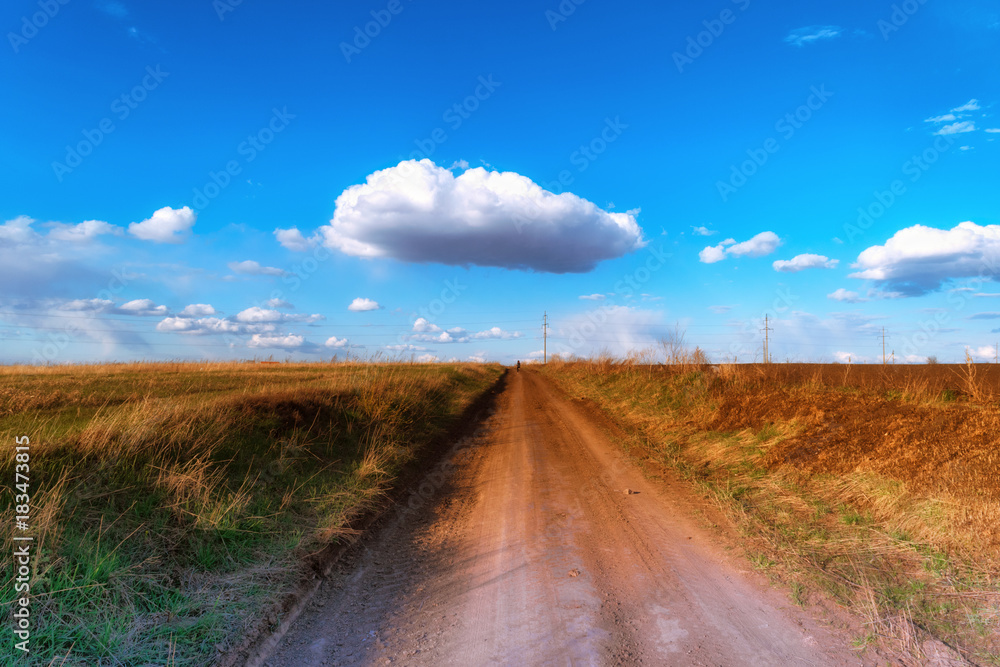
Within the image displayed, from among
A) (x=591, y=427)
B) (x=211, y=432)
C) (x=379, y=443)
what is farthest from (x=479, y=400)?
(x=211, y=432)

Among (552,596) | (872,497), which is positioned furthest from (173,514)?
(872,497)

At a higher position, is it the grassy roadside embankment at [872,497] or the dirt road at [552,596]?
the grassy roadside embankment at [872,497]

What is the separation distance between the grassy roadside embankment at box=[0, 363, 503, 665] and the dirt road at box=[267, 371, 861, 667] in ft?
2.39

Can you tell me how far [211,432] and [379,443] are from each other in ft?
11.3

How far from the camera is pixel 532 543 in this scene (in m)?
5.48

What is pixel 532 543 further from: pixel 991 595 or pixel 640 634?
pixel 991 595

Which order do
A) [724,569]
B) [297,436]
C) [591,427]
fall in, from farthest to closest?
[591,427]
[297,436]
[724,569]

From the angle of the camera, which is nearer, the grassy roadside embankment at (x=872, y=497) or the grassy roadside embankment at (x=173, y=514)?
the grassy roadside embankment at (x=173, y=514)

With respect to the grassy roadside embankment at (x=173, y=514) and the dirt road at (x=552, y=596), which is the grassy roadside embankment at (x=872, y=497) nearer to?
the dirt road at (x=552, y=596)

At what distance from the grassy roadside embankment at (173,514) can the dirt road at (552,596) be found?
2.39 feet

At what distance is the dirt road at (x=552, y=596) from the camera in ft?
11.3

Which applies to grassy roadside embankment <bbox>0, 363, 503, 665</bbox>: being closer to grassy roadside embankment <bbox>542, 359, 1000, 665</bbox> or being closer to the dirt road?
the dirt road

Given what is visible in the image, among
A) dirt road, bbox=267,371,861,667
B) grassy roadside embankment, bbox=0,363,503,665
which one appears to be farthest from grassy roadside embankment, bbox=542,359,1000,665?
grassy roadside embankment, bbox=0,363,503,665

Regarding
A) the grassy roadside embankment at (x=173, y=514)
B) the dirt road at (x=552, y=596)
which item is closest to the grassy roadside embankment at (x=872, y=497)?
the dirt road at (x=552, y=596)
